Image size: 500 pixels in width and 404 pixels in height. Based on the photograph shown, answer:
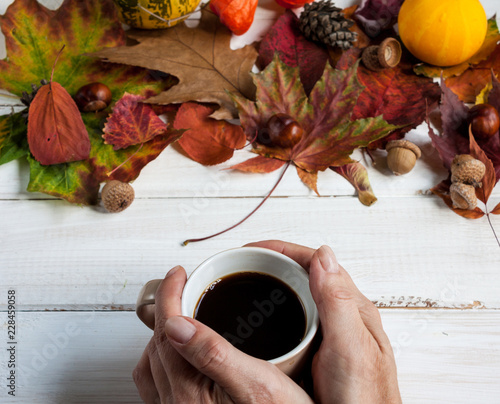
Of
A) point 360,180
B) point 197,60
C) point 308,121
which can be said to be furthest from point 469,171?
point 197,60

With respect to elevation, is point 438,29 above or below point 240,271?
above

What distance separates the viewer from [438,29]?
0.83 meters

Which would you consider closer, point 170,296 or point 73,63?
point 170,296

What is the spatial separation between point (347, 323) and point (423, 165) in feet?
1.41

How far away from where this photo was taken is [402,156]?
2.55ft

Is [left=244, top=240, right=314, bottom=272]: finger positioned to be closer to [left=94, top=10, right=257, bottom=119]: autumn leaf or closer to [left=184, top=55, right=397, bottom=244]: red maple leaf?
[left=184, top=55, right=397, bottom=244]: red maple leaf

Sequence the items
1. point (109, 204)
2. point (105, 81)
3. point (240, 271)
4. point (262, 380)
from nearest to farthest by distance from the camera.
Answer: point (262, 380)
point (240, 271)
point (109, 204)
point (105, 81)

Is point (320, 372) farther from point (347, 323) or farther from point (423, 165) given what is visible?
point (423, 165)

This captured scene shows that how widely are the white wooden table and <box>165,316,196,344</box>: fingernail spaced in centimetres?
26

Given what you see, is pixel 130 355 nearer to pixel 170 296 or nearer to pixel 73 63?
pixel 170 296

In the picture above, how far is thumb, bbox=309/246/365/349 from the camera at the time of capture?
0.48 meters

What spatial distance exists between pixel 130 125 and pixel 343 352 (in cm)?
51

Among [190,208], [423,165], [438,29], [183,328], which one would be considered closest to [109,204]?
[190,208]

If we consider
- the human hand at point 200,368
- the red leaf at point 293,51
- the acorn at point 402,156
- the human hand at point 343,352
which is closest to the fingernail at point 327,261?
the human hand at point 343,352
